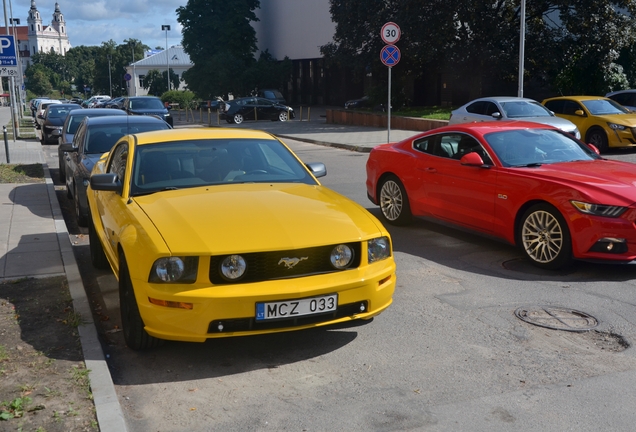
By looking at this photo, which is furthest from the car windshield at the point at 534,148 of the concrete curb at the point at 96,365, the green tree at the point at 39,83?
the green tree at the point at 39,83

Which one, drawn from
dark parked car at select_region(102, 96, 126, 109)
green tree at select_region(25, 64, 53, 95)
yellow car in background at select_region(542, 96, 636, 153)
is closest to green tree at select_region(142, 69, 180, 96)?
dark parked car at select_region(102, 96, 126, 109)

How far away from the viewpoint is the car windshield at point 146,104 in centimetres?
2832

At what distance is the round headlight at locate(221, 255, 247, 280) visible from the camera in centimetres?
480

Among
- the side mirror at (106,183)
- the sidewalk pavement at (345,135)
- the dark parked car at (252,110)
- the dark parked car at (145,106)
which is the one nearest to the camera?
the side mirror at (106,183)

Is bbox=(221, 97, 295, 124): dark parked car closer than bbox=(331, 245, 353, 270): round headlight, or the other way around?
bbox=(331, 245, 353, 270): round headlight

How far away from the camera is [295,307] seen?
15.9 feet

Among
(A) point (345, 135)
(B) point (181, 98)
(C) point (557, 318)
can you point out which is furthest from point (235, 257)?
(B) point (181, 98)

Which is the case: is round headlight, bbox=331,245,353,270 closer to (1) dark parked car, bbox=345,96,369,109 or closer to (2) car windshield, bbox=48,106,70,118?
(2) car windshield, bbox=48,106,70,118

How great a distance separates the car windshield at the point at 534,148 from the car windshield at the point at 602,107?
38.5 feet

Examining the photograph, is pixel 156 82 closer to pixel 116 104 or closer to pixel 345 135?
pixel 116 104

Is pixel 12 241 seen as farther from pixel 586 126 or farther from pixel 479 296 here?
pixel 586 126

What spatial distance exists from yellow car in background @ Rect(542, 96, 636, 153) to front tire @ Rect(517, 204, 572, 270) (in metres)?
12.5

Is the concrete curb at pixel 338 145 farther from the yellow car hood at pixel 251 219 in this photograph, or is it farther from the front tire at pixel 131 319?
the front tire at pixel 131 319

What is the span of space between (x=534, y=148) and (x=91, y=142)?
6.64m
